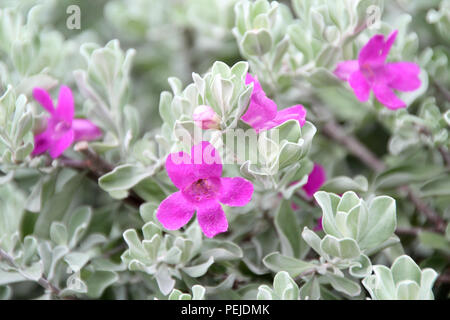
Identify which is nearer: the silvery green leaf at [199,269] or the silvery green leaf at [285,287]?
the silvery green leaf at [285,287]

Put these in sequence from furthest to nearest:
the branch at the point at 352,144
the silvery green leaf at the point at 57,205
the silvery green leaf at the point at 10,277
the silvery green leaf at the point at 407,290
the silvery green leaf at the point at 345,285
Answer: the branch at the point at 352,144, the silvery green leaf at the point at 57,205, the silvery green leaf at the point at 10,277, the silvery green leaf at the point at 345,285, the silvery green leaf at the point at 407,290

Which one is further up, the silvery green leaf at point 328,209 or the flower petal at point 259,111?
the flower petal at point 259,111

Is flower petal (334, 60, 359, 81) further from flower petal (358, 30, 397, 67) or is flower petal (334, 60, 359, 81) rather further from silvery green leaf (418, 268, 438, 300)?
silvery green leaf (418, 268, 438, 300)

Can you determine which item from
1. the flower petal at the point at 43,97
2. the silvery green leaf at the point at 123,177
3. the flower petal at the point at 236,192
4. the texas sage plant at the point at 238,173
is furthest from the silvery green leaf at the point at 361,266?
the flower petal at the point at 43,97

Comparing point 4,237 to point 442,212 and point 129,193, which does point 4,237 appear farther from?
point 442,212

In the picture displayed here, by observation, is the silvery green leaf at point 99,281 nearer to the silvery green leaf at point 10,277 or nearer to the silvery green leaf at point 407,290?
the silvery green leaf at point 10,277

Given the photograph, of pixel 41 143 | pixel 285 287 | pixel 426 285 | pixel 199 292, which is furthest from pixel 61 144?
pixel 426 285

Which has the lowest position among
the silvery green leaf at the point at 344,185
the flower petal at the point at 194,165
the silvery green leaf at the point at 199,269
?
the silvery green leaf at the point at 199,269

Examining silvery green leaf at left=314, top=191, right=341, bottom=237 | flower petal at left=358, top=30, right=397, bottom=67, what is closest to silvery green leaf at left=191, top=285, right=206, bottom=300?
silvery green leaf at left=314, top=191, right=341, bottom=237
